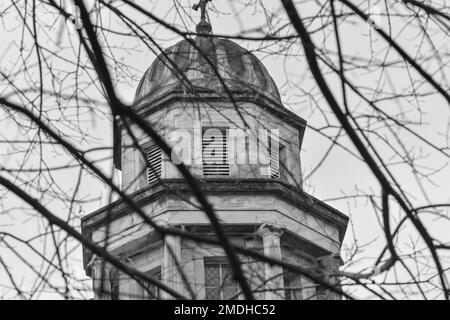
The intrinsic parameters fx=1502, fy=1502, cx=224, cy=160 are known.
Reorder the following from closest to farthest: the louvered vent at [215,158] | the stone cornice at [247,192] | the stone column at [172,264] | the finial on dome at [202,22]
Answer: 1. the stone column at [172,264]
2. the finial on dome at [202,22]
3. the stone cornice at [247,192]
4. the louvered vent at [215,158]

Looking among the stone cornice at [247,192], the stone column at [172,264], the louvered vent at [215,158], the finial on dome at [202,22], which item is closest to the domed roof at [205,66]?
the finial on dome at [202,22]

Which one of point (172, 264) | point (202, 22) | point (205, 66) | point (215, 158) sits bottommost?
point (172, 264)

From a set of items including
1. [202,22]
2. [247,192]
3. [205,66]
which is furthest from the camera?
[247,192]

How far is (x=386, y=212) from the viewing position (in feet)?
37.1

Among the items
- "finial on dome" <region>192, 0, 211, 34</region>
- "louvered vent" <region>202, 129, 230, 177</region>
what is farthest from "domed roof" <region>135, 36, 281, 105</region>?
"louvered vent" <region>202, 129, 230, 177</region>

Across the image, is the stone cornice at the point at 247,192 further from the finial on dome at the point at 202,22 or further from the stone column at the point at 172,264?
the finial on dome at the point at 202,22

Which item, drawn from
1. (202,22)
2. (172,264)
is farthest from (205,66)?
(172,264)

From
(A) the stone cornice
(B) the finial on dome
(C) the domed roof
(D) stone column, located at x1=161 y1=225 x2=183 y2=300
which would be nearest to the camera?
(D) stone column, located at x1=161 y1=225 x2=183 y2=300

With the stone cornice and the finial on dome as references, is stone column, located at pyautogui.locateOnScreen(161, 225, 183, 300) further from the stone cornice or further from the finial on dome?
the stone cornice

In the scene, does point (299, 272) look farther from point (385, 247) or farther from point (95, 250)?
point (95, 250)

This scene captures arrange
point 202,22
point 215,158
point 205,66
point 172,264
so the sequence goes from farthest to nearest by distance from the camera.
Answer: point 215,158, point 172,264, point 202,22, point 205,66

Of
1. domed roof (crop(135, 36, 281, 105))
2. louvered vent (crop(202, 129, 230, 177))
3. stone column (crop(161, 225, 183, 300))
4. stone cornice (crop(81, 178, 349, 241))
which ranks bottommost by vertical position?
stone column (crop(161, 225, 183, 300))

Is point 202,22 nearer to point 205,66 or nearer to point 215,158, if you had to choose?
point 205,66

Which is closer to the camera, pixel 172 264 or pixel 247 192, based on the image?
pixel 172 264
